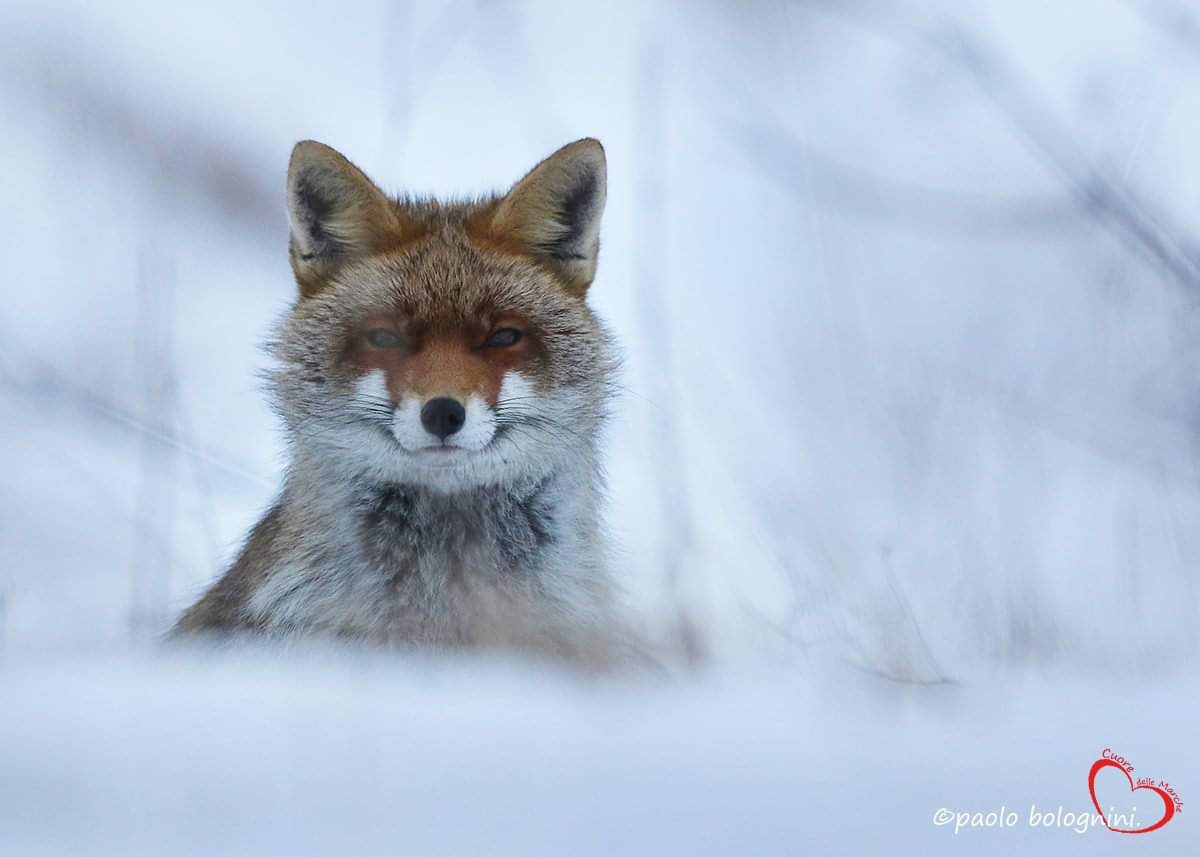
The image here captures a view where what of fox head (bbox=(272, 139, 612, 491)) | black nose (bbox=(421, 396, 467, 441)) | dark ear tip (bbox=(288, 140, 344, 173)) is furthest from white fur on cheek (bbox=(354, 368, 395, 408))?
dark ear tip (bbox=(288, 140, 344, 173))

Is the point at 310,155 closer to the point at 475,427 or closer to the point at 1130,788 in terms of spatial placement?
the point at 475,427

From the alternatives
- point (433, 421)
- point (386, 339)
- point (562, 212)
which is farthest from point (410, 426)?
point (562, 212)

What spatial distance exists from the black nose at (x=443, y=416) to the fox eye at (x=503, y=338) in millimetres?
339

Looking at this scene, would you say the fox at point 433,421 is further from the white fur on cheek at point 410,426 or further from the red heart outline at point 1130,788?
the red heart outline at point 1130,788

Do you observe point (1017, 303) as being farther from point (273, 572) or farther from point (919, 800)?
point (919, 800)

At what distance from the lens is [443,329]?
13.7 feet

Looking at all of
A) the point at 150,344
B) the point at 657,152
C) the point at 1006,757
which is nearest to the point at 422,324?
the point at 150,344

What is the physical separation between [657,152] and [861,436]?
1861mm

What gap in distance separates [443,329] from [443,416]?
1.14 feet

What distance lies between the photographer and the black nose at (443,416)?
3975 mm

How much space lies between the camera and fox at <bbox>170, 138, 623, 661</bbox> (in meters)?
4.11

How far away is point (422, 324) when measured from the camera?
4172 mm

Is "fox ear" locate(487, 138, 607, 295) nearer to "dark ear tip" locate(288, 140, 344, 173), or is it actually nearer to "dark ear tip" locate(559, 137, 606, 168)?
"dark ear tip" locate(559, 137, 606, 168)

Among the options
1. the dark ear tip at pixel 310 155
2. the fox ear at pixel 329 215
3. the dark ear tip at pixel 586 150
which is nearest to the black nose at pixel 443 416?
the fox ear at pixel 329 215
